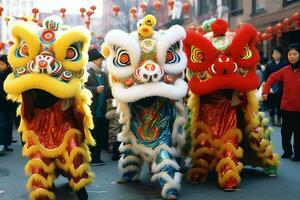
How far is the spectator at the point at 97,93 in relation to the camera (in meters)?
6.82

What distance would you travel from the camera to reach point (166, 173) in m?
4.80

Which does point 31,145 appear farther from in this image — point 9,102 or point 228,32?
point 9,102

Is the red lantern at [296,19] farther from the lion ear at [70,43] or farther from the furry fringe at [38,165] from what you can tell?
the furry fringe at [38,165]

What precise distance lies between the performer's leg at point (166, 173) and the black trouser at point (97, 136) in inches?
78.9

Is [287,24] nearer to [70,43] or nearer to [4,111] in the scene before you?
[4,111]

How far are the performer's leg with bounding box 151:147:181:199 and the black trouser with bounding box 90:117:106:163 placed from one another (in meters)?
2.01

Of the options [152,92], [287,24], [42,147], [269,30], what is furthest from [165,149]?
[269,30]

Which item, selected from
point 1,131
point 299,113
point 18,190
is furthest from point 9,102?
point 299,113

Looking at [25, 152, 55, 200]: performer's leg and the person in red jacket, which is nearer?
[25, 152, 55, 200]: performer's leg

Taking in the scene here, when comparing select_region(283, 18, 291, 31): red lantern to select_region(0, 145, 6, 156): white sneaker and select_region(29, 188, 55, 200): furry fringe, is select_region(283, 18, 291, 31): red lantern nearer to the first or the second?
select_region(0, 145, 6, 156): white sneaker

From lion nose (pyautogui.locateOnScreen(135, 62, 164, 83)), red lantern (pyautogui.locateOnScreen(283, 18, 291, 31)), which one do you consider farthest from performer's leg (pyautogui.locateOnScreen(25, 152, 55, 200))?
red lantern (pyautogui.locateOnScreen(283, 18, 291, 31))

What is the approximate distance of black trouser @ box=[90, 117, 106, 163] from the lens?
6.80 m

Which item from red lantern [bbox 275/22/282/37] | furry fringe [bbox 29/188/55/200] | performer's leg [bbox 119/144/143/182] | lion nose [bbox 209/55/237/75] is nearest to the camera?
furry fringe [bbox 29/188/55/200]

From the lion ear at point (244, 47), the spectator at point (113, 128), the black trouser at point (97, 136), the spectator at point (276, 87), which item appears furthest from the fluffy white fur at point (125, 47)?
the spectator at point (276, 87)
